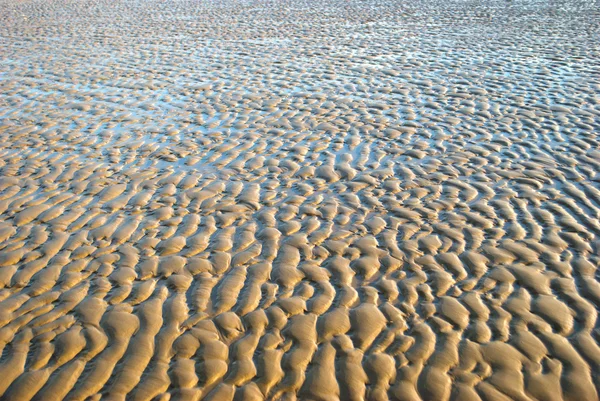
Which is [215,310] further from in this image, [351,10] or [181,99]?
[351,10]

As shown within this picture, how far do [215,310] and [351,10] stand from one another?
A: 18.8m

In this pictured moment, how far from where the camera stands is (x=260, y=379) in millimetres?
3953

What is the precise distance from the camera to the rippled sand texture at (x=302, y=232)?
405 centimetres

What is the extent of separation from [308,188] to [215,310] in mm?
2550

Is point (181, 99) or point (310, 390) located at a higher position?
point (310, 390)

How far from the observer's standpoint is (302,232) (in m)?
5.88

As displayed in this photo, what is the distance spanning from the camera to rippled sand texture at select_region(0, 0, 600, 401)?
159 inches

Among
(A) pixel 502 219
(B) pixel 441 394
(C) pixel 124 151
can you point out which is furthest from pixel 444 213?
(C) pixel 124 151

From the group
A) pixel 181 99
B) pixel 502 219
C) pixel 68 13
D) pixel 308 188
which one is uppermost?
pixel 502 219

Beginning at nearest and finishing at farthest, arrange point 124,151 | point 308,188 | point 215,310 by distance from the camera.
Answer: point 215,310
point 308,188
point 124,151

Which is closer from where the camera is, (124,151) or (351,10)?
(124,151)

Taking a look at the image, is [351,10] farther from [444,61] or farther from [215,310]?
[215,310]

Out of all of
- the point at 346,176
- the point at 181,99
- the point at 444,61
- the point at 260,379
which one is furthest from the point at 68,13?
the point at 260,379

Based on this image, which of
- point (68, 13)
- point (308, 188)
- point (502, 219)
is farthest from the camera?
point (68, 13)
